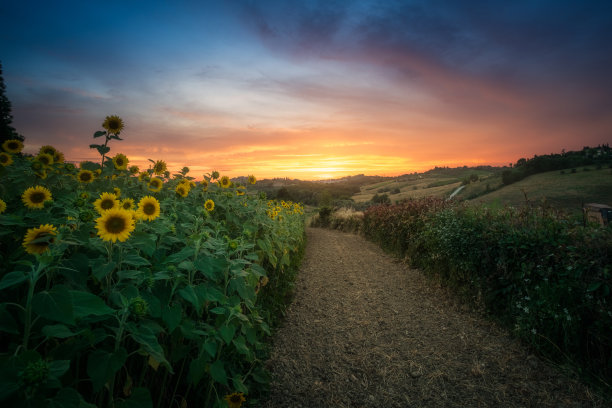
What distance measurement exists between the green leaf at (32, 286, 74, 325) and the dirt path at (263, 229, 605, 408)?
204 centimetres

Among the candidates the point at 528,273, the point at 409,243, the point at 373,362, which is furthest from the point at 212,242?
the point at 409,243

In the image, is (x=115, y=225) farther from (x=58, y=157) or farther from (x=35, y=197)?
(x=58, y=157)

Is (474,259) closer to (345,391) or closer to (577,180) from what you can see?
(345,391)

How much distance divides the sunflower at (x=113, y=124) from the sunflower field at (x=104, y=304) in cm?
3

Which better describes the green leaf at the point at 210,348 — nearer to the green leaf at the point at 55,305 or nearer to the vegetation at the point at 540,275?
the green leaf at the point at 55,305

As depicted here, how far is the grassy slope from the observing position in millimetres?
7590

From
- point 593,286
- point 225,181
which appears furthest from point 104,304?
point 593,286

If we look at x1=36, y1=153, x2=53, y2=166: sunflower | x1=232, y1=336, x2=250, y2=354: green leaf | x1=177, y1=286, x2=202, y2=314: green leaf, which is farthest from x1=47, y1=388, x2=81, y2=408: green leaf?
x1=36, y1=153, x2=53, y2=166: sunflower

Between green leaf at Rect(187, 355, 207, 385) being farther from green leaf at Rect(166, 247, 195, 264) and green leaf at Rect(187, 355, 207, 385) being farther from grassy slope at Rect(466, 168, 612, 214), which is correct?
grassy slope at Rect(466, 168, 612, 214)

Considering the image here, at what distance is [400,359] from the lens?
3.04 m

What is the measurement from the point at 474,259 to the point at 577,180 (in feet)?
27.8

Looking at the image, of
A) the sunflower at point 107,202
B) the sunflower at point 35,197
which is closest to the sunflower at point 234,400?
the sunflower at point 107,202

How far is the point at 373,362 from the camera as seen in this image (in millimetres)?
2988

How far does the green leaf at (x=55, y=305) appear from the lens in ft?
2.98
